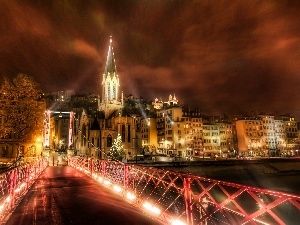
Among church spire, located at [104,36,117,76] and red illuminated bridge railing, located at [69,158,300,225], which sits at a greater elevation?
church spire, located at [104,36,117,76]

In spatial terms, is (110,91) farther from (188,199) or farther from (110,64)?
(188,199)

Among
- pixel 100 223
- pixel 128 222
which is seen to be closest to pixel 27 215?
pixel 100 223

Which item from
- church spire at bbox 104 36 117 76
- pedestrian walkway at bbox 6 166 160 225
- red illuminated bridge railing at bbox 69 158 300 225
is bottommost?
pedestrian walkway at bbox 6 166 160 225

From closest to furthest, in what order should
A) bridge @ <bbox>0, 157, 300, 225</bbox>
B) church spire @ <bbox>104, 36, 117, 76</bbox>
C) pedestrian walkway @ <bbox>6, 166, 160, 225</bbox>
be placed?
bridge @ <bbox>0, 157, 300, 225</bbox>
pedestrian walkway @ <bbox>6, 166, 160, 225</bbox>
church spire @ <bbox>104, 36, 117, 76</bbox>

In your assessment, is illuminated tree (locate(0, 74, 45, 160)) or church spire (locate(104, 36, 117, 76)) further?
church spire (locate(104, 36, 117, 76))

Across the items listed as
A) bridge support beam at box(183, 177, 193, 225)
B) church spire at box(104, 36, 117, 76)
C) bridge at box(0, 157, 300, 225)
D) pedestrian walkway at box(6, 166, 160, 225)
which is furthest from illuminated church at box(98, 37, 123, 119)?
bridge support beam at box(183, 177, 193, 225)

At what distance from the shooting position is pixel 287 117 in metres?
117

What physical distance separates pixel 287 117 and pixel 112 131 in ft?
278

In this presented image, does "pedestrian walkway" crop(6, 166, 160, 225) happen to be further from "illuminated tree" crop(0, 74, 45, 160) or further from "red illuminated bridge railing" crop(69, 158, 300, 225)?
"illuminated tree" crop(0, 74, 45, 160)

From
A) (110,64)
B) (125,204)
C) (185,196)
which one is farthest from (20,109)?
(110,64)

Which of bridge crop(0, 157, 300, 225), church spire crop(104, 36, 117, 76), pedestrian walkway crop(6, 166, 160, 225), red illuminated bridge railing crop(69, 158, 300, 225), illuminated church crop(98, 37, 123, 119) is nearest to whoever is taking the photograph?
red illuminated bridge railing crop(69, 158, 300, 225)

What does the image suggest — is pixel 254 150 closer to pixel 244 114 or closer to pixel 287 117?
pixel 244 114

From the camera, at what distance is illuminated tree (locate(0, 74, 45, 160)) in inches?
1092

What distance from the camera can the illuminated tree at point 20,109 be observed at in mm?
27734
